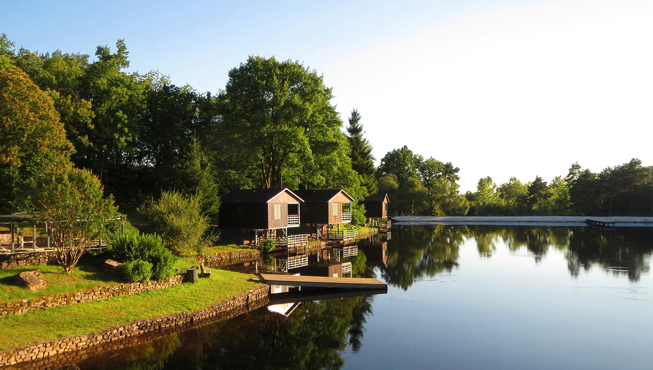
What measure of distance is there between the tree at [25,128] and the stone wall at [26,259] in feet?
22.8

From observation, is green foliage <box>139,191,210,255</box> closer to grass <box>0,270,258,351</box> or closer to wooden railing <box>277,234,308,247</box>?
grass <box>0,270,258,351</box>

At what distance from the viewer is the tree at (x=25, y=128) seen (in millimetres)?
25781

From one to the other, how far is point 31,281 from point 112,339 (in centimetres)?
456

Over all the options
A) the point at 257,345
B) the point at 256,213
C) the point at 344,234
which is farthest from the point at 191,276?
the point at 344,234

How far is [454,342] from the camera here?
1559cm

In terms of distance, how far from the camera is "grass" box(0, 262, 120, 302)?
617 inches

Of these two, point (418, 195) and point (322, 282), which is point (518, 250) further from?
point (418, 195)

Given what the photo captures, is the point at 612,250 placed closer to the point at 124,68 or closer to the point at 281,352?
the point at 281,352

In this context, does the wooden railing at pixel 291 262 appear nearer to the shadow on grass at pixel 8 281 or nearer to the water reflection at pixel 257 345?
the water reflection at pixel 257 345

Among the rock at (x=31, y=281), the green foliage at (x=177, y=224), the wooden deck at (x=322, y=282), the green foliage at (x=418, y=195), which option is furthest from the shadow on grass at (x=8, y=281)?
the green foliage at (x=418, y=195)

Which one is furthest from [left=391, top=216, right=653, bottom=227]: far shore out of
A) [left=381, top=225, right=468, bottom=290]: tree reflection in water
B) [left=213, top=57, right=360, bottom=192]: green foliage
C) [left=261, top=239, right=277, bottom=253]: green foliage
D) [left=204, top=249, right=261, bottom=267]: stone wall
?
[left=204, top=249, right=261, bottom=267]: stone wall

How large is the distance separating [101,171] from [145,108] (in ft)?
28.5

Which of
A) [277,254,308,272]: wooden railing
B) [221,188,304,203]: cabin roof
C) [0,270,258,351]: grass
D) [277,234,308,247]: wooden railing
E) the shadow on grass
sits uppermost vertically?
[221,188,304,203]: cabin roof

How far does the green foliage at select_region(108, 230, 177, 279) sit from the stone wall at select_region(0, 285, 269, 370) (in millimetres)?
3553
